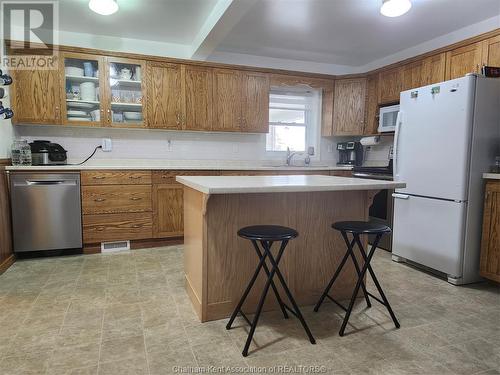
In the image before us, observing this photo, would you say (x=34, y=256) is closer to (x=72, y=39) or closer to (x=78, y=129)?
(x=78, y=129)

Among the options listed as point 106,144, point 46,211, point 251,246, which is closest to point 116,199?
point 46,211

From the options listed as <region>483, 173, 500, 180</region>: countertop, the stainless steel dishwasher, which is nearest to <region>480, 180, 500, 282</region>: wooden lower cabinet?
<region>483, 173, 500, 180</region>: countertop

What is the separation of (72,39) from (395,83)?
13.0ft

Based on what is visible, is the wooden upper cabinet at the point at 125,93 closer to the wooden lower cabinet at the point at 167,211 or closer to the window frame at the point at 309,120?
the wooden lower cabinet at the point at 167,211

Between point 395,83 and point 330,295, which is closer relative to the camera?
point 330,295

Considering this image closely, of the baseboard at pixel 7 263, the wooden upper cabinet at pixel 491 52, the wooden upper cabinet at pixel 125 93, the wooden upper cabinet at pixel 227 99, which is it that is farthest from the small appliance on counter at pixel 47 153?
the wooden upper cabinet at pixel 491 52

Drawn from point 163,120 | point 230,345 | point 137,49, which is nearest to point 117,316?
point 230,345

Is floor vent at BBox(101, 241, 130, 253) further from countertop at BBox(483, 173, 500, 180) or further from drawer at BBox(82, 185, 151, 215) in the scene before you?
countertop at BBox(483, 173, 500, 180)

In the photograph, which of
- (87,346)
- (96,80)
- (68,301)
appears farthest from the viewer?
(96,80)

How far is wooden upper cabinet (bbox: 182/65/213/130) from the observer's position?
3990 millimetres

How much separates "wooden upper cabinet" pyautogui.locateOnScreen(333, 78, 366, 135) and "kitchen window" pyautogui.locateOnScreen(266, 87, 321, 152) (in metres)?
0.36

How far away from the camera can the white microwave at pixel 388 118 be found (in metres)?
4.07

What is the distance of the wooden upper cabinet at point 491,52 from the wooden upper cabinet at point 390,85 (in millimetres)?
979

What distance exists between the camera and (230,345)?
1.78m
